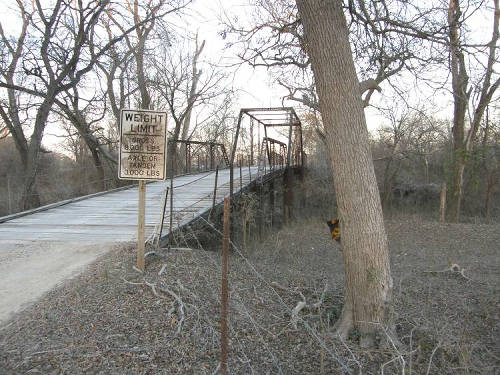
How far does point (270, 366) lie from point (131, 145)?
309 cm

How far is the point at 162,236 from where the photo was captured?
21.6ft

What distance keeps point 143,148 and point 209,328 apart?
240 cm

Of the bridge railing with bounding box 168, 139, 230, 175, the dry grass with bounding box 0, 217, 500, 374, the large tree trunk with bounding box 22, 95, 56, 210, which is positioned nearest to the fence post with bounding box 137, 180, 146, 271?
the dry grass with bounding box 0, 217, 500, 374

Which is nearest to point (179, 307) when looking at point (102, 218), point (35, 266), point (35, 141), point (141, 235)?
point (141, 235)

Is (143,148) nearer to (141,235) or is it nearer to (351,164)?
(141,235)

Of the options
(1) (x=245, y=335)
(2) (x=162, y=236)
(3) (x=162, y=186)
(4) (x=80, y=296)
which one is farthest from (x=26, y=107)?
(1) (x=245, y=335)

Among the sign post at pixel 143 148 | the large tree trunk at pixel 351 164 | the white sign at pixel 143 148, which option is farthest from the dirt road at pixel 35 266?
the large tree trunk at pixel 351 164

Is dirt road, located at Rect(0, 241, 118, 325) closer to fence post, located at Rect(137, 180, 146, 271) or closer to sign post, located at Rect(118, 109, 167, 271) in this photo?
fence post, located at Rect(137, 180, 146, 271)

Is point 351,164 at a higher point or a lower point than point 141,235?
higher

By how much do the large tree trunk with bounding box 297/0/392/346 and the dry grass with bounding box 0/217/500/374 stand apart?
1.25ft

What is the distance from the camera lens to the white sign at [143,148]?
5328 millimetres

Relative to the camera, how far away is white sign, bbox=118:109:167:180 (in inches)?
210

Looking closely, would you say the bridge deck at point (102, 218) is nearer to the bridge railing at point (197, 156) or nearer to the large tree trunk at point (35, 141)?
the bridge railing at point (197, 156)

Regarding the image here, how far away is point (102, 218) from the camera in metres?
8.88
